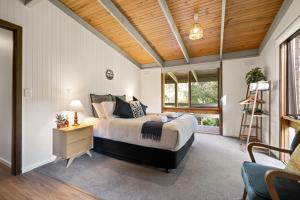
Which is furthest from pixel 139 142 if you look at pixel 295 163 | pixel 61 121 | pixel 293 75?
pixel 293 75

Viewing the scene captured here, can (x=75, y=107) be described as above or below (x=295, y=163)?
above

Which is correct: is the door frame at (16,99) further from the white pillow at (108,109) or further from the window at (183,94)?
the window at (183,94)

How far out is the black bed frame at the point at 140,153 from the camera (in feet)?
7.70

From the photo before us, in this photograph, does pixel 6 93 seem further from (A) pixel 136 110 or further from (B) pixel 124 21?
(B) pixel 124 21

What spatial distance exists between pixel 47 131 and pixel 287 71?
447 cm

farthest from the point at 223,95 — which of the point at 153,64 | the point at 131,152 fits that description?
the point at 131,152

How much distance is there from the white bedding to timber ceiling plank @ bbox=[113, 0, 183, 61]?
2327 mm

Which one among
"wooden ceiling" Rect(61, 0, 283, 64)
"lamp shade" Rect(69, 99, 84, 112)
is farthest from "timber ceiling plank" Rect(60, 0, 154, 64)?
"lamp shade" Rect(69, 99, 84, 112)

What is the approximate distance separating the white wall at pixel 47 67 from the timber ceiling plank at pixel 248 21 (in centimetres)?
321

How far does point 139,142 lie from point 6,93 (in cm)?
243

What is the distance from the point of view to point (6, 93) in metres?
2.64

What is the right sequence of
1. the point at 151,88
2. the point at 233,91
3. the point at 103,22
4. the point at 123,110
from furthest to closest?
the point at 151,88 → the point at 233,91 → the point at 103,22 → the point at 123,110

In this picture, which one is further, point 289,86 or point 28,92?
point 289,86

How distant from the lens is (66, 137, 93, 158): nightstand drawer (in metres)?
2.61
